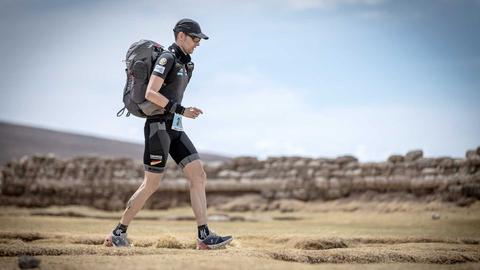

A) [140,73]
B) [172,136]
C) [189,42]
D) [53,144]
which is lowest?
[172,136]

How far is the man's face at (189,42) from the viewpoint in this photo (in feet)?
17.6

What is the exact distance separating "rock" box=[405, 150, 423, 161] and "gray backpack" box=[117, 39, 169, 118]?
316 inches

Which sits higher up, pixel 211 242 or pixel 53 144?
pixel 53 144

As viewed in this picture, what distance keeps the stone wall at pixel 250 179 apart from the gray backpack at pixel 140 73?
7.76 meters

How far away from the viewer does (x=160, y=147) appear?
5156 mm

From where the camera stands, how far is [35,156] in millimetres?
15320

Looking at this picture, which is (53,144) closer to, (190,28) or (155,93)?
(190,28)

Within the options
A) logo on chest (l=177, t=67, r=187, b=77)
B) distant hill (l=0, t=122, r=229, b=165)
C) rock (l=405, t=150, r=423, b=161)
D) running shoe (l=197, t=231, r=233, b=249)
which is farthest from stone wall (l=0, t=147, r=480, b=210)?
distant hill (l=0, t=122, r=229, b=165)

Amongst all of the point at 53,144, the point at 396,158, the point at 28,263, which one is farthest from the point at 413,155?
the point at 53,144

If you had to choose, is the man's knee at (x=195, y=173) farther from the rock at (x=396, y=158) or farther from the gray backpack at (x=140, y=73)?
the rock at (x=396, y=158)

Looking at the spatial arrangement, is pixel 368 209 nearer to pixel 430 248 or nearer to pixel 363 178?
pixel 363 178

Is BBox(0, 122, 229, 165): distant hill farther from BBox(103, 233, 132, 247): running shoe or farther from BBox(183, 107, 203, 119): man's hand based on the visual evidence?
BBox(183, 107, 203, 119): man's hand

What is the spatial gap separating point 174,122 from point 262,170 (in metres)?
8.87

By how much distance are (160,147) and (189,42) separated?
0.98m
